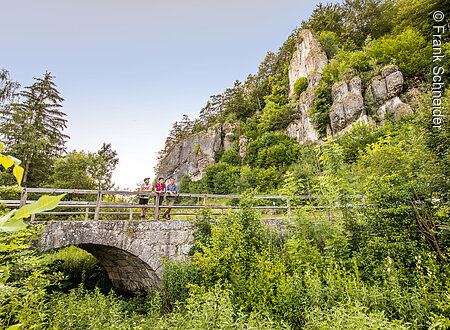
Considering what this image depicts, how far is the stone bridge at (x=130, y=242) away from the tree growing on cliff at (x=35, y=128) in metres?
14.2

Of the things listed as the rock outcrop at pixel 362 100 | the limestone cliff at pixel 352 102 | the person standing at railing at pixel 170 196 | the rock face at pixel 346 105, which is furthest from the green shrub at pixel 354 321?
the rock face at pixel 346 105

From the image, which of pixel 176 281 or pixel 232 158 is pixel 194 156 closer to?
pixel 232 158

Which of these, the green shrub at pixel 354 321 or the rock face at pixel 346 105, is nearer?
the green shrub at pixel 354 321

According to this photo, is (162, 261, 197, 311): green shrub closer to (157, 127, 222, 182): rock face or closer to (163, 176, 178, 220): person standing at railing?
(163, 176, 178, 220): person standing at railing

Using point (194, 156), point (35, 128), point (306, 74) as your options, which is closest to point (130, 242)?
point (35, 128)

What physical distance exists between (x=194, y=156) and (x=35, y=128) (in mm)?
20058

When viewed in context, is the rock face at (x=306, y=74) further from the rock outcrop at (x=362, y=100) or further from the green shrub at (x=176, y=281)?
the green shrub at (x=176, y=281)

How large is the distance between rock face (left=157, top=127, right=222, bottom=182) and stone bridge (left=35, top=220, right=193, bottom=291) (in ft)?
81.6

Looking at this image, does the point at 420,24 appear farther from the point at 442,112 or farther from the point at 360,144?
the point at 442,112

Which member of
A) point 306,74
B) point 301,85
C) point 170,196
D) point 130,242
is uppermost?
point 306,74

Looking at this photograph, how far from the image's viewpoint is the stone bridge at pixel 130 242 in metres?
5.85

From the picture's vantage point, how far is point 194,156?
117 ft

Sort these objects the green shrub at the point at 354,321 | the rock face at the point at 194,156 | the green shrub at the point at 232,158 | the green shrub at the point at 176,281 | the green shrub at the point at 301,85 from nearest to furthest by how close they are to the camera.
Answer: the green shrub at the point at 354,321
the green shrub at the point at 176,281
the green shrub at the point at 301,85
the green shrub at the point at 232,158
the rock face at the point at 194,156

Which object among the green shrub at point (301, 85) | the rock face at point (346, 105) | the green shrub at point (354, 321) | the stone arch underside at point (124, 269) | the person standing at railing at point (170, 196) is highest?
the green shrub at point (301, 85)
